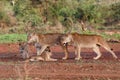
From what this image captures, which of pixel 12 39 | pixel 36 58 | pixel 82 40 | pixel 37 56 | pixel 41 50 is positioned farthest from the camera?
pixel 12 39

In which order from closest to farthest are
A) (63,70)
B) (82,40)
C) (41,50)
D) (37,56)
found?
1. (63,70)
2. (37,56)
3. (41,50)
4. (82,40)

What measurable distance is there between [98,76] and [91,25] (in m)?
21.8

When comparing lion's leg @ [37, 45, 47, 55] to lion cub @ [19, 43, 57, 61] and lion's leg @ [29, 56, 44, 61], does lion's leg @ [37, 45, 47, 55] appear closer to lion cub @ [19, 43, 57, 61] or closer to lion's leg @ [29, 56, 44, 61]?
lion cub @ [19, 43, 57, 61]

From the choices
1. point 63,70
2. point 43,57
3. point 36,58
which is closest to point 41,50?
point 43,57

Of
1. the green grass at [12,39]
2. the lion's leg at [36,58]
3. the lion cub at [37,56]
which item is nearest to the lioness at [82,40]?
the lion cub at [37,56]

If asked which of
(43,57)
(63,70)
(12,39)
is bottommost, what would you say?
(12,39)

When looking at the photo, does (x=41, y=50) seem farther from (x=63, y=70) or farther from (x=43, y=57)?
(x=63, y=70)

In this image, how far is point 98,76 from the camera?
11750 millimetres

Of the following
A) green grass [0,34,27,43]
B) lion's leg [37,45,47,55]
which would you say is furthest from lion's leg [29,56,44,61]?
green grass [0,34,27,43]

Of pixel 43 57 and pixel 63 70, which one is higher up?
pixel 63 70

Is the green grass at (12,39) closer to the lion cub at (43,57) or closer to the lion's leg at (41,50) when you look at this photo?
the lion's leg at (41,50)

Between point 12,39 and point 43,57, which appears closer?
point 43,57

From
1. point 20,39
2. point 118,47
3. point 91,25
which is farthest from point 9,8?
point 118,47

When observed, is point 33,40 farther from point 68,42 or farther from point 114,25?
point 114,25
